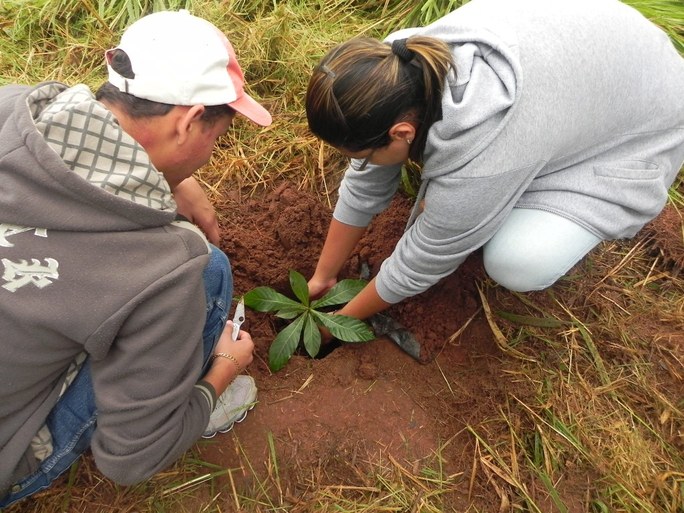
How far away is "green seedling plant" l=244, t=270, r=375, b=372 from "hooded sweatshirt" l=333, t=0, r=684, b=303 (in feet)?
0.85

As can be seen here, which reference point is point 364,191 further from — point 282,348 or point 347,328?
point 282,348

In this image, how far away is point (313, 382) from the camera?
1.68m

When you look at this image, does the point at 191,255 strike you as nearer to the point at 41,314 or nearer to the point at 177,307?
the point at 177,307

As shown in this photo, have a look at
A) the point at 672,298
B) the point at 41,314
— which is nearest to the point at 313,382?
the point at 41,314

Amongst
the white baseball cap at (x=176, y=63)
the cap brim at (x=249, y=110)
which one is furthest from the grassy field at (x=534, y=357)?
the white baseball cap at (x=176, y=63)

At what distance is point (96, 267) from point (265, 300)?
33.5 inches

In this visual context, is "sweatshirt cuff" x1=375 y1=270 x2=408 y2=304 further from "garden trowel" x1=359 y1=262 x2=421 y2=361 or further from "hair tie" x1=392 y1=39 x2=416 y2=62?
"hair tie" x1=392 y1=39 x2=416 y2=62

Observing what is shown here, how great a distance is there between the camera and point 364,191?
1.64 m

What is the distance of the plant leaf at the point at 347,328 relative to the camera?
1.70 m

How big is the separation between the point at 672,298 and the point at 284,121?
1568mm

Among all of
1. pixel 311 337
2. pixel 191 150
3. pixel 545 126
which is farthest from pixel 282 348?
pixel 545 126

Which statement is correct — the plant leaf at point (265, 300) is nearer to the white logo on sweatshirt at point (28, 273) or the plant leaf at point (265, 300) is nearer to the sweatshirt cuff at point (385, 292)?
the sweatshirt cuff at point (385, 292)

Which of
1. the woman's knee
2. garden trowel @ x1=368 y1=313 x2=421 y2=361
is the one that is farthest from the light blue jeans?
garden trowel @ x1=368 y1=313 x2=421 y2=361

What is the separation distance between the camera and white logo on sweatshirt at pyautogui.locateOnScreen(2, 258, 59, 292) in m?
0.92
